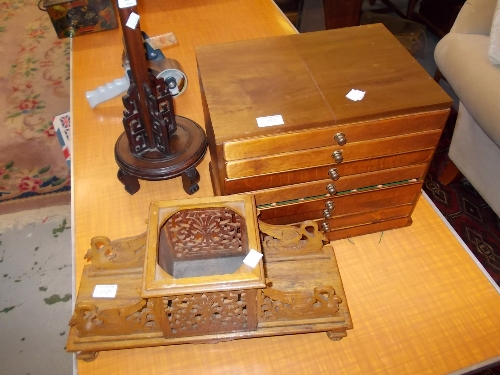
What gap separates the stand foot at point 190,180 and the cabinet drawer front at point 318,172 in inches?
10.0

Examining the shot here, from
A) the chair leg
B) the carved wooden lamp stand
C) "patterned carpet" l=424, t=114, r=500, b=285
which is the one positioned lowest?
"patterned carpet" l=424, t=114, r=500, b=285

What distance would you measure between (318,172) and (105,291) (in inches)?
20.3

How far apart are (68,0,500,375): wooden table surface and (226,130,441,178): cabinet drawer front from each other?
30 cm

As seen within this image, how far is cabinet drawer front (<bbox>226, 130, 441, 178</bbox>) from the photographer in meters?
0.90

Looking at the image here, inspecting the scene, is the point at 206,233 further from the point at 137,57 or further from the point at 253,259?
the point at 137,57

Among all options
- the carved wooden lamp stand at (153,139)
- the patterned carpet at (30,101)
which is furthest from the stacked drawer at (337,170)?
the patterned carpet at (30,101)

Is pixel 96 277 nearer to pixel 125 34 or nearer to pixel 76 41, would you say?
pixel 125 34

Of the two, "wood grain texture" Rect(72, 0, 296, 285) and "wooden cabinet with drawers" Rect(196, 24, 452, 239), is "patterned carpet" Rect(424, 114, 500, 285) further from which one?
"wood grain texture" Rect(72, 0, 296, 285)

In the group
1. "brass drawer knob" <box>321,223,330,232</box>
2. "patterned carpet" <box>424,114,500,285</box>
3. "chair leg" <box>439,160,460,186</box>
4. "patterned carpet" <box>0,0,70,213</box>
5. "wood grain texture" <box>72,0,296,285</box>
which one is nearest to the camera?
"brass drawer knob" <box>321,223,330,232</box>

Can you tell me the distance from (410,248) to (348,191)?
260 millimetres

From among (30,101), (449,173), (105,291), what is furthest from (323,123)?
(30,101)

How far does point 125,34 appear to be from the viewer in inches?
37.0

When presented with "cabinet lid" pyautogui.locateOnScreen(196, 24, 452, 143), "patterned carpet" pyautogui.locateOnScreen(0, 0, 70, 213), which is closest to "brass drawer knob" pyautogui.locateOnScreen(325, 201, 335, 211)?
"cabinet lid" pyautogui.locateOnScreen(196, 24, 452, 143)

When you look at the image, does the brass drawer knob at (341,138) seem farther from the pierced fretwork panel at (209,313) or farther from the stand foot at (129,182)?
the stand foot at (129,182)
